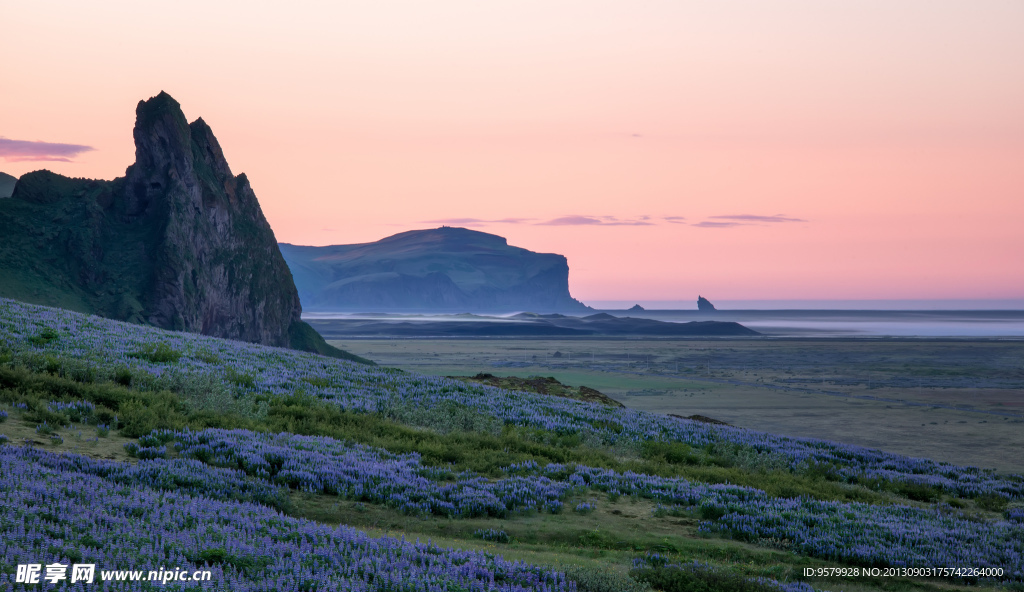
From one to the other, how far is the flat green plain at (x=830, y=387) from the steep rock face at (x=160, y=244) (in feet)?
69.7

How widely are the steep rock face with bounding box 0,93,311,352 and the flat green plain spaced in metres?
21.3

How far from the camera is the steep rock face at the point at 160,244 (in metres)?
71.6

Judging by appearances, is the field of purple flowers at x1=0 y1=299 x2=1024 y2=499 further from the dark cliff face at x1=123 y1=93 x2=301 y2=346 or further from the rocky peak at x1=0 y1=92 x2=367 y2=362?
the dark cliff face at x1=123 y1=93 x2=301 y2=346

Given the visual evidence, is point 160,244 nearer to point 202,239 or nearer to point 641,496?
point 202,239

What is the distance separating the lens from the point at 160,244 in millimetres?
80125

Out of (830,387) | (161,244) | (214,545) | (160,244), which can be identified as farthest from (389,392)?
(160,244)

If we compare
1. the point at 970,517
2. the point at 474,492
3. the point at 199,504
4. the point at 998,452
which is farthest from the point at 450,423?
the point at 998,452

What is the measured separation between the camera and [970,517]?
582 inches

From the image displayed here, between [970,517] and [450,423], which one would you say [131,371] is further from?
[970,517]

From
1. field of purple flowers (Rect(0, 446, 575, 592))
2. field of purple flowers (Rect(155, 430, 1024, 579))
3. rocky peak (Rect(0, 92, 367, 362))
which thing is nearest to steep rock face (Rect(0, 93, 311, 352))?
rocky peak (Rect(0, 92, 367, 362))

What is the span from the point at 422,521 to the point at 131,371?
487 inches

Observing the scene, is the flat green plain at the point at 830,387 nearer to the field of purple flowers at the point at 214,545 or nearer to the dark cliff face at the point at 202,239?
the dark cliff face at the point at 202,239

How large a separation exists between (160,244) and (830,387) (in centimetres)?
7411

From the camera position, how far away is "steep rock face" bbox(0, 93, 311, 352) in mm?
71562
